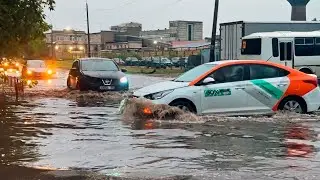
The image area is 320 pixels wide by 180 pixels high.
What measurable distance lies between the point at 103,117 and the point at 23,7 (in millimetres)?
4812

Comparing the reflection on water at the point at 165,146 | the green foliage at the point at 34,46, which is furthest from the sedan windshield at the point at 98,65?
the reflection on water at the point at 165,146

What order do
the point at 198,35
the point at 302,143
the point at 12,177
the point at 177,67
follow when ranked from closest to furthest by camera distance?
the point at 12,177, the point at 302,143, the point at 177,67, the point at 198,35

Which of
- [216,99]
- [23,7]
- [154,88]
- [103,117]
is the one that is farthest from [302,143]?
[23,7]

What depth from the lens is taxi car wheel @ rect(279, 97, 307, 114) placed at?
1359 cm

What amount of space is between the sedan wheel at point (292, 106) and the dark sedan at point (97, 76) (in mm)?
9203

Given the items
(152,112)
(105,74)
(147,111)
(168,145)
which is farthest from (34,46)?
(168,145)

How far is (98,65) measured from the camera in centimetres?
2289

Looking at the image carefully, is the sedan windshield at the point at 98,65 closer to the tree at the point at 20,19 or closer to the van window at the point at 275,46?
the tree at the point at 20,19

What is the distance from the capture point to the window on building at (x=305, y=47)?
2602 centimetres

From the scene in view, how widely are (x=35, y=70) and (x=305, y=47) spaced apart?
20.4 meters

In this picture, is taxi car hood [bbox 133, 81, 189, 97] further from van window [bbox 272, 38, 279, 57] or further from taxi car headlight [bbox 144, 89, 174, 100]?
van window [bbox 272, 38, 279, 57]

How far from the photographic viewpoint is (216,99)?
13.0 m

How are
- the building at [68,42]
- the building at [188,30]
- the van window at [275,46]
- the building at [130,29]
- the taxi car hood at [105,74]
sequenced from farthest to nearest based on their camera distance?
1. the building at [130,29]
2. the building at [188,30]
3. the building at [68,42]
4. the van window at [275,46]
5. the taxi car hood at [105,74]

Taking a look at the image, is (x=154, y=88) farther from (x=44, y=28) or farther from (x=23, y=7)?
(x=44, y=28)
